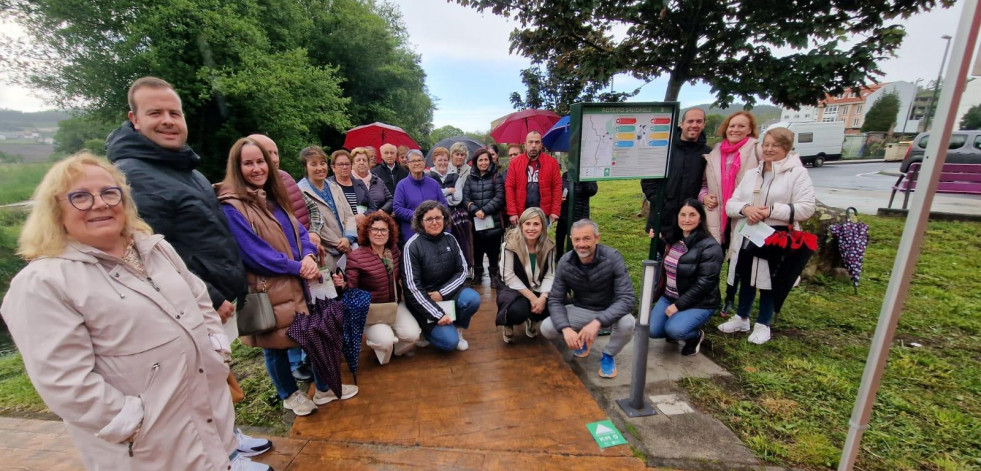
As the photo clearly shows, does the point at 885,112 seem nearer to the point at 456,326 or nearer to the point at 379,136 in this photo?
the point at 379,136

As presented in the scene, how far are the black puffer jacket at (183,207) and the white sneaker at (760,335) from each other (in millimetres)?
4131

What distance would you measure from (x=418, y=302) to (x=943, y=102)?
320 centimetres

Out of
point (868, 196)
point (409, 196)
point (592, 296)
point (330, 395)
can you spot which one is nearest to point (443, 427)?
point (330, 395)

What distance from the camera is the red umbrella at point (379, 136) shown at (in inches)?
320

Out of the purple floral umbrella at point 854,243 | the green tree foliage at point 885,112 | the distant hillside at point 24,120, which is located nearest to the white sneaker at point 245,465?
the purple floral umbrella at point 854,243

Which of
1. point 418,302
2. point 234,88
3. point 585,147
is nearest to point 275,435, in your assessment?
point 418,302

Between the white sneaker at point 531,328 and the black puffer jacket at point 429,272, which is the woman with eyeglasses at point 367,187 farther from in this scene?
the white sneaker at point 531,328

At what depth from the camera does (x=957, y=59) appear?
54.2 inches

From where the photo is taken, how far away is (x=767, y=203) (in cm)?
328

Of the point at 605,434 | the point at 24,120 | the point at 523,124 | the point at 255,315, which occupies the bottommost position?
the point at 605,434

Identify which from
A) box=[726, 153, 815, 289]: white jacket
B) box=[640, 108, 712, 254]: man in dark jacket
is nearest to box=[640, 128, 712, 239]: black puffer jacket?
box=[640, 108, 712, 254]: man in dark jacket

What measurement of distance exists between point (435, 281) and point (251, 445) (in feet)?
5.75

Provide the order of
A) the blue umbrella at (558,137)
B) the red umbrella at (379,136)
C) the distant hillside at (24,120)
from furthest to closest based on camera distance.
→ the distant hillside at (24,120), the red umbrella at (379,136), the blue umbrella at (558,137)

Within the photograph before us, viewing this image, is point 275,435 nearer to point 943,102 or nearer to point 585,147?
point 585,147
